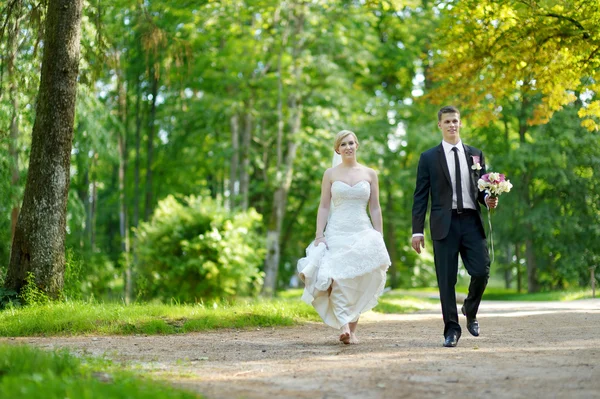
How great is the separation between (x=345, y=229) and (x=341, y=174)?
0.68 meters

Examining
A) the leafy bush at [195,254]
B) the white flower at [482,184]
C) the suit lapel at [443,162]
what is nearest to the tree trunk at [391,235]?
the leafy bush at [195,254]

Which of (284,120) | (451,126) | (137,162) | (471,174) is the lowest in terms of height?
(471,174)

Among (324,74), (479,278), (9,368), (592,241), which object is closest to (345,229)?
(479,278)

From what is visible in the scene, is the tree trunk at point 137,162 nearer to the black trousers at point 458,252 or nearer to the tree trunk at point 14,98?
the tree trunk at point 14,98

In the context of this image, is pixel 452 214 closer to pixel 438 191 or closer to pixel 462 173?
pixel 438 191

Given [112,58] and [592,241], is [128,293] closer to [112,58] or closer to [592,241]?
[112,58]

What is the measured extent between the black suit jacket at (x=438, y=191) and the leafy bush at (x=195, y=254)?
11.7 meters

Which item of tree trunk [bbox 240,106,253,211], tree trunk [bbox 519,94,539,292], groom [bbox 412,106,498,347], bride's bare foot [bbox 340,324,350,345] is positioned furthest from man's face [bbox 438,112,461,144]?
tree trunk [bbox 519,94,539,292]

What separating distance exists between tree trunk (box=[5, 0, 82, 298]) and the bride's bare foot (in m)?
4.77

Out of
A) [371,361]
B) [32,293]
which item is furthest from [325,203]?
[32,293]

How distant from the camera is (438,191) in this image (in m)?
8.60

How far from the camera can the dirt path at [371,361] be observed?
5562 mm

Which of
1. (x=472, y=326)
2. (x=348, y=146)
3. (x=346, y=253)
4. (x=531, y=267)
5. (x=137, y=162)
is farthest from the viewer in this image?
(x=531, y=267)

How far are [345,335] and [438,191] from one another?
1.88 m
